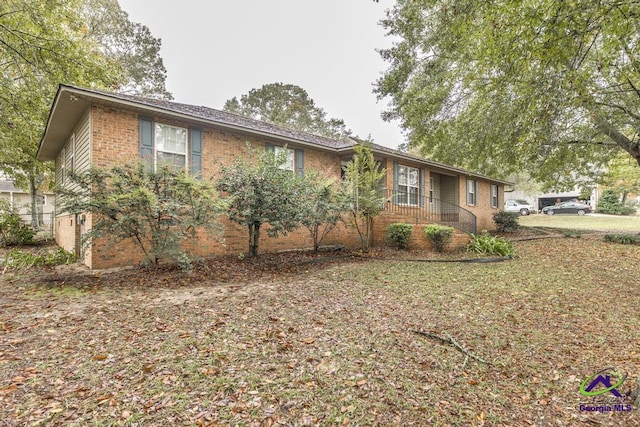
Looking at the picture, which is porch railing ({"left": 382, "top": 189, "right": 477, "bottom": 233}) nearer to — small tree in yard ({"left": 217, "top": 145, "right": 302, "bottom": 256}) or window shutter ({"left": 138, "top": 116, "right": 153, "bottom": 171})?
small tree in yard ({"left": 217, "top": 145, "right": 302, "bottom": 256})

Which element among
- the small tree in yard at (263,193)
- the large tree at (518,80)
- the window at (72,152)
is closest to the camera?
the large tree at (518,80)

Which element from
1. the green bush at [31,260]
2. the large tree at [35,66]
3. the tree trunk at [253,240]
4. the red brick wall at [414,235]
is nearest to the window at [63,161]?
the large tree at [35,66]

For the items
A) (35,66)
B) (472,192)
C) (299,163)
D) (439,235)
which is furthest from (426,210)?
(35,66)

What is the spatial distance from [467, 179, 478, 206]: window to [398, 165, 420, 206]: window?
16.9 feet

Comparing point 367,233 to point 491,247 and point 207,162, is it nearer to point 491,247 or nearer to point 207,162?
point 491,247

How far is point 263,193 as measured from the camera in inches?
286

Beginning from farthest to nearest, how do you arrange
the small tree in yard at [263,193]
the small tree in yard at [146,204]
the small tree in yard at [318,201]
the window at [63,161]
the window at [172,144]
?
the window at [63,161], the small tree in yard at [318,201], the window at [172,144], the small tree in yard at [263,193], the small tree in yard at [146,204]

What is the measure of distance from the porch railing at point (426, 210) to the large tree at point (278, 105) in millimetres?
17117

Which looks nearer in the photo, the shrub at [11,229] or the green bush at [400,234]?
the green bush at [400,234]

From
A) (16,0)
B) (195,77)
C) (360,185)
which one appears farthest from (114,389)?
(195,77)

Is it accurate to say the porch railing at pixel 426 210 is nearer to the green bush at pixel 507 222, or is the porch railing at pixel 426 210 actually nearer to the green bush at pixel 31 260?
the green bush at pixel 507 222

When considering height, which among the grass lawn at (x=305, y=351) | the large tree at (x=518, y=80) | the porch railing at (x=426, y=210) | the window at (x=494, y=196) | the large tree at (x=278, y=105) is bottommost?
the grass lawn at (x=305, y=351)

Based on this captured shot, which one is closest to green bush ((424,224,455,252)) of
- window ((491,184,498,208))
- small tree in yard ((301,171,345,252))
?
small tree in yard ((301,171,345,252))

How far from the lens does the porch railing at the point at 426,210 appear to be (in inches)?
452
